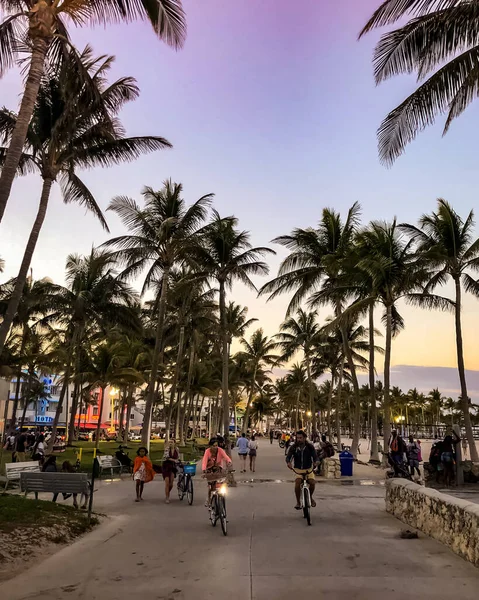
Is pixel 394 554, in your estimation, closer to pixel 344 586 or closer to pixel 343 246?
pixel 344 586

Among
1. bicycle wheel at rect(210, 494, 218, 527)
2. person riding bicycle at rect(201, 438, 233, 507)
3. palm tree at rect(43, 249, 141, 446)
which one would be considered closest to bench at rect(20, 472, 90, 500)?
person riding bicycle at rect(201, 438, 233, 507)

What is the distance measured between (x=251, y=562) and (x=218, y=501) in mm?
2355

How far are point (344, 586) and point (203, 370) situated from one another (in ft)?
160

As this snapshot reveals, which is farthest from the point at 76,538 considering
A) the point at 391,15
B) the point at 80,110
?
the point at 391,15

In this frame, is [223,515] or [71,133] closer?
[223,515]

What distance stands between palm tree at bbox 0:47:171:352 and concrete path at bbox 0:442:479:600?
7.05 meters

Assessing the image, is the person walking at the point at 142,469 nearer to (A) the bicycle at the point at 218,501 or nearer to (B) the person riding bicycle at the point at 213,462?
(B) the person riding bicycle at the point at 213,462

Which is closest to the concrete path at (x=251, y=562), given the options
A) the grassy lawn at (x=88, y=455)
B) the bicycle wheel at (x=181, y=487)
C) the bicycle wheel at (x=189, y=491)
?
the bicycle wheel at (x=189, y=491)

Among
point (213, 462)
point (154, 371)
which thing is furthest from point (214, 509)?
point (154, 371)

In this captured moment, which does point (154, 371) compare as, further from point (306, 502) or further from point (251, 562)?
point (251, 562)

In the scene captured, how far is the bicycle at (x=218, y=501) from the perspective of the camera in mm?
8578

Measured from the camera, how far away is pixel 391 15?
983 cm

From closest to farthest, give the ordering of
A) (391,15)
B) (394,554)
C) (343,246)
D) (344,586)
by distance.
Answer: (344,586)
(394,554)
(391,15)
(343,246)

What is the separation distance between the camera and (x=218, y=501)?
883cm
